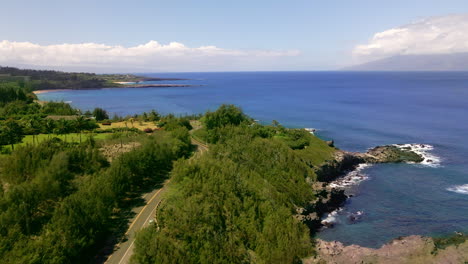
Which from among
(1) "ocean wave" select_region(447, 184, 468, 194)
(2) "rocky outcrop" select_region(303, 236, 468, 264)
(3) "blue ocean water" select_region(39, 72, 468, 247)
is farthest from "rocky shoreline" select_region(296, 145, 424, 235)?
(1) "ocean wave" select_region(447, 184, 468, 194)

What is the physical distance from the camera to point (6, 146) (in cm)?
4841

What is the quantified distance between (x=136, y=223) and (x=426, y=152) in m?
73.1

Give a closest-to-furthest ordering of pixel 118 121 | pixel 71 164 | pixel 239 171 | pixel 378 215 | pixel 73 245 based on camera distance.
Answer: pixel 73 245 → pixel 71 164 → pixel 239 171 → pixel 378 215 → pixel 118 121

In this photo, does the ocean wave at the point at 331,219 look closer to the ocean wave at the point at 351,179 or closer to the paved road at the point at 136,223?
the ocean wave at the point at 351,179

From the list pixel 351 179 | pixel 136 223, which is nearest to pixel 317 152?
pixel 351 179

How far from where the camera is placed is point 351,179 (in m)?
59.8

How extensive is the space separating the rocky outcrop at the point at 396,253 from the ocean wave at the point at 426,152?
3376 cm

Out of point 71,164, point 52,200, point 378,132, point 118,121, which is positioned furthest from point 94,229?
point 378,132

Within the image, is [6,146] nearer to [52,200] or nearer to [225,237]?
[52,200]

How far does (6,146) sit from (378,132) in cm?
9661

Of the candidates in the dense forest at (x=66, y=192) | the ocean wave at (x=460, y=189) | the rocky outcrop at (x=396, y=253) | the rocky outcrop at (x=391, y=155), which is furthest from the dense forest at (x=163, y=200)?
the rocky outcrop at (x=391, y=155)

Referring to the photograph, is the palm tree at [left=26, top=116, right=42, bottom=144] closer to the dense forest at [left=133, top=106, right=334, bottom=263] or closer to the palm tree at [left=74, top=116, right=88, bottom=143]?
the palm tree at [left=74, top=116, right=88, bottom=143]

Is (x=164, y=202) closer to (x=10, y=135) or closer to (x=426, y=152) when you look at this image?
(x=10, y=135)

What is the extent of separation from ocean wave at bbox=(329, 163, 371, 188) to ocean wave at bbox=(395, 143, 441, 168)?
15841mm
